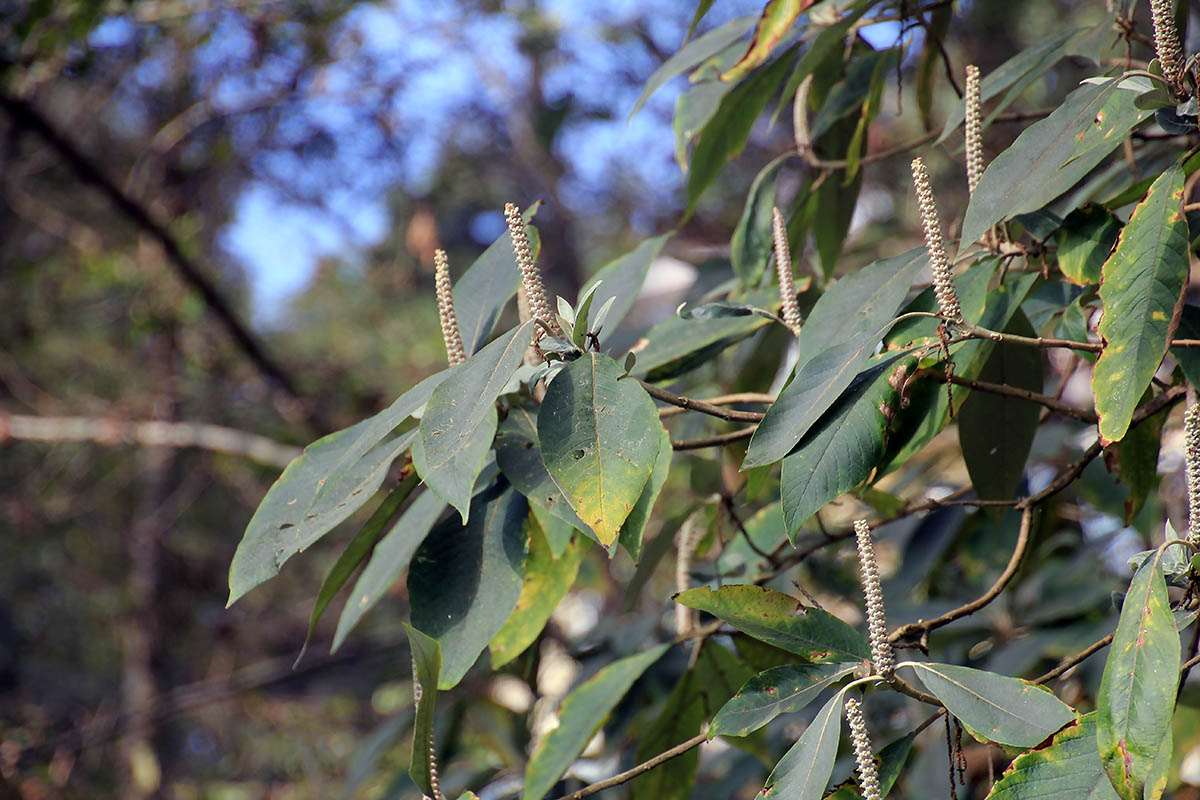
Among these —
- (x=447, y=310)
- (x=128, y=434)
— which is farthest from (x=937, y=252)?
(x=128, y=434)

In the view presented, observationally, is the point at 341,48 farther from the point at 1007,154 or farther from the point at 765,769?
the point at 1007,154

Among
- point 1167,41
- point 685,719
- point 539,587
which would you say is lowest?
point 685,719

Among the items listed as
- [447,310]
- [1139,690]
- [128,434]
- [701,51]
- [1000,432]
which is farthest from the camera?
[128,434]

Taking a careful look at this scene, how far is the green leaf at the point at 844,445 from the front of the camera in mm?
564

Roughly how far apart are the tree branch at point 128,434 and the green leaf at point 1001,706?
6.36 ft

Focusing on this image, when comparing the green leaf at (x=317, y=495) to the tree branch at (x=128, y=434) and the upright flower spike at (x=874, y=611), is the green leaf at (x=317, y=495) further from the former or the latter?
the tree branch at (x=128, y=434)

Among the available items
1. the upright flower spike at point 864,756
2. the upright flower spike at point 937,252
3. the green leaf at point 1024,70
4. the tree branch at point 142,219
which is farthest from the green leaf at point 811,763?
the tree branch at point 142,219

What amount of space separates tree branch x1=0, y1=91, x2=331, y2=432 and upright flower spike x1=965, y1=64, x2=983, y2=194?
190 cm

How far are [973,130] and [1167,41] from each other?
12 cm

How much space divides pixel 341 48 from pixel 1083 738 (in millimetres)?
2861

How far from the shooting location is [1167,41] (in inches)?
21.9

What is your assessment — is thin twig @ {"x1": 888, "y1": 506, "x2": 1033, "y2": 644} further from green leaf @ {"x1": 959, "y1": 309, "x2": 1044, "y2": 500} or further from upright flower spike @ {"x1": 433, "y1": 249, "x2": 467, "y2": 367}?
upright flower spike @ {"x1": 433, "y1": 249, "x2": 467, "y2": 367}

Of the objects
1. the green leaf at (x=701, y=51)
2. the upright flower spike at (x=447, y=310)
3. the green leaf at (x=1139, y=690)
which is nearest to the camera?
the green leaf at (x=1139, y=690)

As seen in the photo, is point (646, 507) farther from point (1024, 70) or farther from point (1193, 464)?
point (1024, 70)
